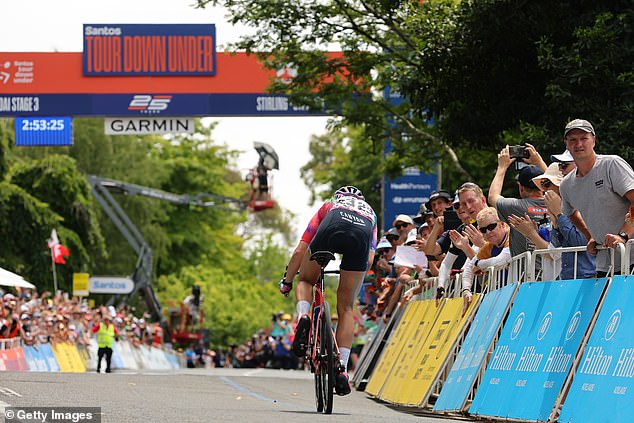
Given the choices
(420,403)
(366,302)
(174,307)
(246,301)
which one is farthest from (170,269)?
(420,403)

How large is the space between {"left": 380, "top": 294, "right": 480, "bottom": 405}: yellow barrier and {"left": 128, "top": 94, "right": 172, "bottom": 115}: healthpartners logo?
2485 centimetres

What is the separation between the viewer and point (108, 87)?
39.6 m

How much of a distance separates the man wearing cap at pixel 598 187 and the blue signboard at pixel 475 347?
139cm

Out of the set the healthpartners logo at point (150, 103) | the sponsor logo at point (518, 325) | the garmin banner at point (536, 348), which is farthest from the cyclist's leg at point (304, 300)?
the healthpartners logo at point (150, 103)

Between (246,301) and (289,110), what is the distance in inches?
2058

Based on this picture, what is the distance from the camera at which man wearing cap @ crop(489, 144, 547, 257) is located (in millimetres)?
11992

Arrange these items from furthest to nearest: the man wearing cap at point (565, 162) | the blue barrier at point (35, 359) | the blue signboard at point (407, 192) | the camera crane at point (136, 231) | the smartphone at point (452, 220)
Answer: the camera crane at point (136, 231)
the blue signboard at point (407, 192)
the blue barrier at point (35, 359)
the smartphone at point (452, 220)
the man wearing cap at point (565, 162)

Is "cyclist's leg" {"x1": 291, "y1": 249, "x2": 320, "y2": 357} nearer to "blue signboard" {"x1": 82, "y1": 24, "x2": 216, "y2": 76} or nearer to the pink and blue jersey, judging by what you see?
the pink and blue jersey

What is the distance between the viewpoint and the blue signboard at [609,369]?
820 cm

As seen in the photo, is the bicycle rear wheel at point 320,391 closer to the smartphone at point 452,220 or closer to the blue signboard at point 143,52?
the smartphone at point 452,220

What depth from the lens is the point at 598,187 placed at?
32.5 feet

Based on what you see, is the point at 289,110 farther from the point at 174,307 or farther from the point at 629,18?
the point at 174,307

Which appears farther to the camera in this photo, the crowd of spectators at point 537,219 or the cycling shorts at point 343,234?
the cycling shorts at point 343,234

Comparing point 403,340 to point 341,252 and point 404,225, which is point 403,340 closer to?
point 404,225
